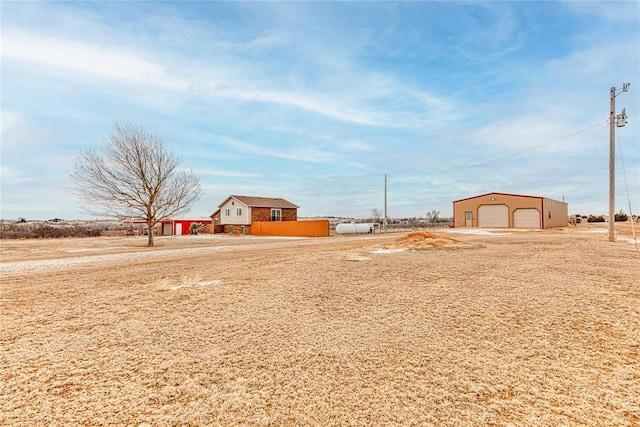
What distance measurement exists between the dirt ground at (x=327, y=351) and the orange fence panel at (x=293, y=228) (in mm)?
26309

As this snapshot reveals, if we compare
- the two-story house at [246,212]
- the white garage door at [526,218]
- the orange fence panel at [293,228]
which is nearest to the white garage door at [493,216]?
the white garage door at [526,218]

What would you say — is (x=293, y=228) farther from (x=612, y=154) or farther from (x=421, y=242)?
(x=612, y=154)

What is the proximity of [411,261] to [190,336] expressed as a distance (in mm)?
7969

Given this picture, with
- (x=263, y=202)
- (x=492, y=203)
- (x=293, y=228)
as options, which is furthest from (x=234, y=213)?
(x=492, y=203)

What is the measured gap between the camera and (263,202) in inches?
1682

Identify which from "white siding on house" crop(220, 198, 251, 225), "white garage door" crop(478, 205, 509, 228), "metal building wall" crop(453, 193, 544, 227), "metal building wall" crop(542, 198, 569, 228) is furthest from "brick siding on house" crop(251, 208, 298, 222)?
"metal building wall" crop(542, 198, 569, 228)

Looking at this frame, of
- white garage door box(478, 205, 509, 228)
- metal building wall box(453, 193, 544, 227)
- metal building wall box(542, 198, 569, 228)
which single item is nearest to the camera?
metal building wall box(453, 193, 544, 227)

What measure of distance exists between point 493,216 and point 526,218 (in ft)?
10.1

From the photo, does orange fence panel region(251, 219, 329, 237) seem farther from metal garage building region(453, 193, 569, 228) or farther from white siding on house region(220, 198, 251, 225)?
metal garage building region(453, 193, 569, 228)

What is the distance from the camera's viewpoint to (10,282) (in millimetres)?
8992

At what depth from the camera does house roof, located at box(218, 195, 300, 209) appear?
41.0 meters

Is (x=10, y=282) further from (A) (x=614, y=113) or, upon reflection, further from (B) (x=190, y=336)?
(A) (x=614, y=113)

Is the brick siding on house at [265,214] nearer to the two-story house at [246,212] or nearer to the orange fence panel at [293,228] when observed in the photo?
the two-story house at [246,212]

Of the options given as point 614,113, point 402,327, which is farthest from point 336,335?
point 614,113
